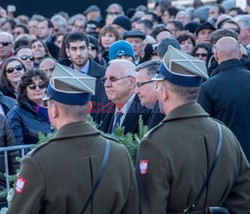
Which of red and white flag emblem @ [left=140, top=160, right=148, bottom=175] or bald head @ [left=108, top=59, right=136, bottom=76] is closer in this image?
red and white flag emblem @ [left=140, top=160, right=148, bottom=175]

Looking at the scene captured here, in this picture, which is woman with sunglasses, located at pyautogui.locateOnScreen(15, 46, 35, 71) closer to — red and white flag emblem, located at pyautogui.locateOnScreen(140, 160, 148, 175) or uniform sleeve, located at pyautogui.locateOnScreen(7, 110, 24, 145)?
uniform sleeve, located at pyautogui.locateOnScreen(7, 110, 24, 145)

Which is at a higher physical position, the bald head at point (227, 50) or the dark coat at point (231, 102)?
the bald head at point (227, 50)

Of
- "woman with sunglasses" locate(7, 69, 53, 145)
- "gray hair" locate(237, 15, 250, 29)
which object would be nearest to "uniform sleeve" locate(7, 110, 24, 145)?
"woman with sunglasses" locate(7, 69, 53, 145)

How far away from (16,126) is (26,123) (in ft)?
0.42

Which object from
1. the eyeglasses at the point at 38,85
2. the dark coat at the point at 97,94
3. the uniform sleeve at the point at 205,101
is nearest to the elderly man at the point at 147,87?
the uniform sleeve at the point at 205,101

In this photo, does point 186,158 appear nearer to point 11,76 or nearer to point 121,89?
point 121,89

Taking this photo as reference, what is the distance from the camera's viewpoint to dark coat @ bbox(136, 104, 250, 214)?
4.97 metres

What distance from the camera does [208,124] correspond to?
207 inches

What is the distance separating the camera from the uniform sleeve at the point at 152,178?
4.93m

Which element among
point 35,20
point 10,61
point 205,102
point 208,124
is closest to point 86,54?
point 10,61

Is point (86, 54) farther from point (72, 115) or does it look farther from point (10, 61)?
point (72, 115)

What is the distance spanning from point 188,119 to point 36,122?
384 cm

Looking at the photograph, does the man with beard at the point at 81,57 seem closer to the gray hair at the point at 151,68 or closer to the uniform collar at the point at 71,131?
the gray hair at the point at 151,68

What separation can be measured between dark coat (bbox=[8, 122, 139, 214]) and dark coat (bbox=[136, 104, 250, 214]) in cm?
14
